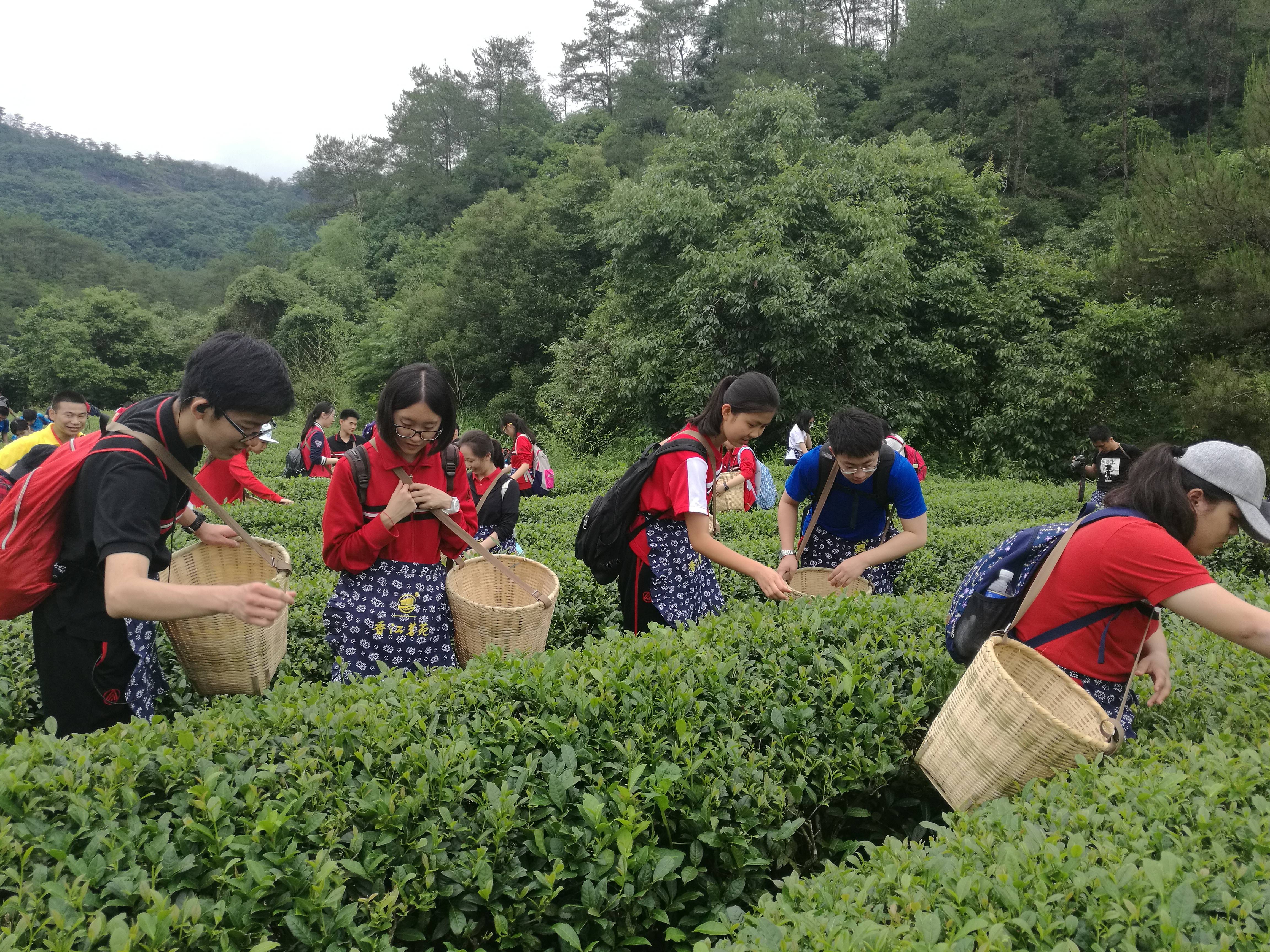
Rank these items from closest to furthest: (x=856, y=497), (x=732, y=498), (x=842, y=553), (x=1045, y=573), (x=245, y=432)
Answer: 1. (x=245, y=432)
2. (x=1045, y=573)
3. (x=856, y=497)
4. (x=842, y=553)
5. (x=732, y=498)

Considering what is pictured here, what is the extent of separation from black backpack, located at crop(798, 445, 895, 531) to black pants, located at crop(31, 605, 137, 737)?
3.06 metres

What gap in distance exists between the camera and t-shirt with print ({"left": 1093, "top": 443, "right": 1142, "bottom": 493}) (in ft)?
27.8

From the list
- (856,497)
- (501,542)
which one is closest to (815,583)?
(856,497)

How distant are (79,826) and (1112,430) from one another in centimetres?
1983

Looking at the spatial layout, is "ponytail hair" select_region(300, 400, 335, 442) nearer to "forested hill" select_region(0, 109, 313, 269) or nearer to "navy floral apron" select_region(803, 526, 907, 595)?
"navy floral apron" select_region(803, 526, 907, 595)

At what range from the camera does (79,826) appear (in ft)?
6.02

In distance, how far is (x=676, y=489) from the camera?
11.3 ft

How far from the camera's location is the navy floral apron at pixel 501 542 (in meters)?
5.84

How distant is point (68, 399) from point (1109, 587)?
819 cm

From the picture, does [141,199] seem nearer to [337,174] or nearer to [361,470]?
[337,174]

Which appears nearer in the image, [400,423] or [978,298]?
[400,423]

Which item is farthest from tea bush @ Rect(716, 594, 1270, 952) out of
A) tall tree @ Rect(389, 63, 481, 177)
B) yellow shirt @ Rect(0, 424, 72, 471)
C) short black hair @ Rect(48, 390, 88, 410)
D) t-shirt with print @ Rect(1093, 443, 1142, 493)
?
tall tree @ Rect(389, 63, 481, 177)

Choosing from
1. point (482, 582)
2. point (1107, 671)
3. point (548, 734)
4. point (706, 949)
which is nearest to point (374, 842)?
point (548, 734)

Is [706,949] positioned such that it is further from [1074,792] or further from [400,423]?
[400,423]
